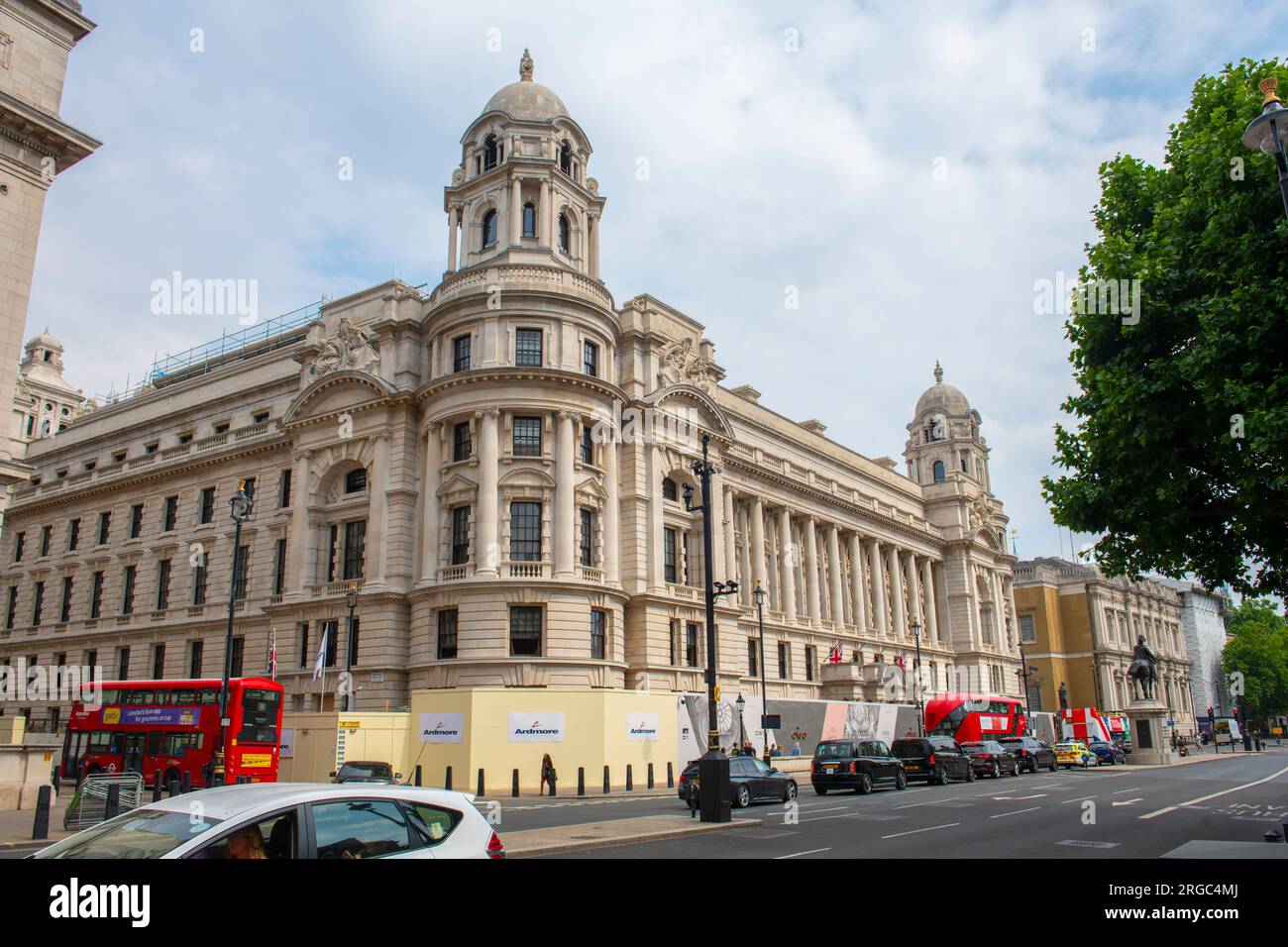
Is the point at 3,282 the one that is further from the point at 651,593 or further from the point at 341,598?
the point at 651,593

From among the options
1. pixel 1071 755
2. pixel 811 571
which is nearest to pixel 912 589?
pixel 811 571

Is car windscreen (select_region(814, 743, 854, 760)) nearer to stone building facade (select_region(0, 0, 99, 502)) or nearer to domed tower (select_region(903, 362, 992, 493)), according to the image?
stone building facade (select_region(0, 0, 99, 502))

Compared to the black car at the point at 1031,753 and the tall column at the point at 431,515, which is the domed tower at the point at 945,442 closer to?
the black car at the point at 1031,753

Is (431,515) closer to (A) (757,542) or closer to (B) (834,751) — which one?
(B) (834,751)

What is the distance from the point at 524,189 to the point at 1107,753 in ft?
153

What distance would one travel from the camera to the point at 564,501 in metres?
38.5

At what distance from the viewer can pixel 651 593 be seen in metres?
42.0

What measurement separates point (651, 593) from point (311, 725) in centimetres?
1577

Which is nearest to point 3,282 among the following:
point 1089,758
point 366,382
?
point 366,382

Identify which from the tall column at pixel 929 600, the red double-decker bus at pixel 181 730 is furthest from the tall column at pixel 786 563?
the red double-decker bus at pixel 181 730

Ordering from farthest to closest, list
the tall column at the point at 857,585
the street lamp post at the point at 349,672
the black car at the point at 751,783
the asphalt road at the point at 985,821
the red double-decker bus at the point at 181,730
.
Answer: the tall column at the point at 857,585
the street lamp post at the point at 349,672
the red double-decker bus at the point at 181,730
the black car at the point at 751,783
the asphalt road at the point at 985,821

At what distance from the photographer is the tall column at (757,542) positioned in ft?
177

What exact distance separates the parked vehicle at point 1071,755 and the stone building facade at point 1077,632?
131ft

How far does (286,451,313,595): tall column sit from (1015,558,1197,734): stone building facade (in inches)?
2809
